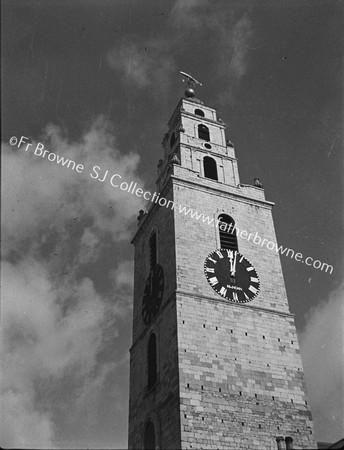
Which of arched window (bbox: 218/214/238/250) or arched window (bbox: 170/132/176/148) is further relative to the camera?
arched window (bbox: 170/132/176/148)

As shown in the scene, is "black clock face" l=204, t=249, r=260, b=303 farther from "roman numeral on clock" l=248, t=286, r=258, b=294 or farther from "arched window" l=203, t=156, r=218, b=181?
"arched window" l=203, t=156, r=218, b=181

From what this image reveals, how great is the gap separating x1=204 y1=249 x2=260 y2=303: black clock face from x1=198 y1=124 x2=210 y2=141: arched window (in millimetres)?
9777

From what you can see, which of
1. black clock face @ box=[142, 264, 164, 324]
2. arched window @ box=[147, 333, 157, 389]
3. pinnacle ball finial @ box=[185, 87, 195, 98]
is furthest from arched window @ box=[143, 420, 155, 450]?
pinnacle ball finial @ box=[185, 87, 195, 98]

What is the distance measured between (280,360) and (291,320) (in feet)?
7.52

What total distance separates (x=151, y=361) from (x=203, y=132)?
1524 cm

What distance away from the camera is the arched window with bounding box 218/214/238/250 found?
88.6 ft

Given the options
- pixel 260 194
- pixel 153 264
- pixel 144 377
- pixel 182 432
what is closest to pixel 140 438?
pixel 144 377

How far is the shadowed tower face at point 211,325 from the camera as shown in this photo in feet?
70.2

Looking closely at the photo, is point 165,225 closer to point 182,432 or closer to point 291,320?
point 291,320

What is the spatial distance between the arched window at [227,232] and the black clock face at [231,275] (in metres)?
0.49

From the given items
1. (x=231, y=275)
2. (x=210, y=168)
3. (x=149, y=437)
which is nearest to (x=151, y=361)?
(x=149, y=437)

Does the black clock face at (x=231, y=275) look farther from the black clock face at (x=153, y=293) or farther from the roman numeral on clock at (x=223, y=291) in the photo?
the black clock face at (x=153, y=293)

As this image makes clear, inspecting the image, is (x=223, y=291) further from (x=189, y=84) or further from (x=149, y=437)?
(x=189, y=84)

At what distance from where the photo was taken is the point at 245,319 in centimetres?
2445
